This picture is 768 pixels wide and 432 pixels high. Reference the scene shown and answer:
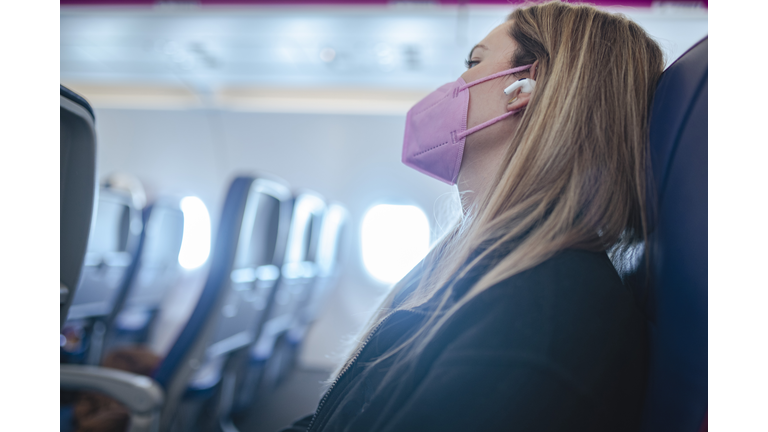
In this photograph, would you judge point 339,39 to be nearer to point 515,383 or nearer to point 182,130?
point 182,130

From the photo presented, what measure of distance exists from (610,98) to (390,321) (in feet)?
1.68

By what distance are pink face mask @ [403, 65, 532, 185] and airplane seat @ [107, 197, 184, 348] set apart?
2.69 meters

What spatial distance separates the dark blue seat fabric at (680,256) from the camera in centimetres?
52

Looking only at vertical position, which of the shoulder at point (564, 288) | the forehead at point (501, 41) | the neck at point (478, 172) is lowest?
the shoulder at point (564, 288)

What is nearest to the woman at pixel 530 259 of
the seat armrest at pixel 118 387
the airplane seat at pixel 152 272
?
the seat armrest at pixel 118 387

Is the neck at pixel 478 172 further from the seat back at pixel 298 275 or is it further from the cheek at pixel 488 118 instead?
the seat back at pixel 298 275

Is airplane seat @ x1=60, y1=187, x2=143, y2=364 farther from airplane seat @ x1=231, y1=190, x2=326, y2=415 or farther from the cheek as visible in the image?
the cheek

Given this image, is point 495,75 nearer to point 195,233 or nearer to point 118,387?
point 118,387

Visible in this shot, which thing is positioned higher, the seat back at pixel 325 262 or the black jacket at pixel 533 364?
the black jacket at pixel 533 364

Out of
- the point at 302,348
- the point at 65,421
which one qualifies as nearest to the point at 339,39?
the point at 65,421

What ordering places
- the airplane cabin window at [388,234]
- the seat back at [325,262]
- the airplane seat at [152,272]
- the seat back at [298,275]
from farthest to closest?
the airplane cabin window at [388,234] < the seat back at [325,262] < the airplane seat at [152,272] < the seat back at [298,275]

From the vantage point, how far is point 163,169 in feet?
16.2
